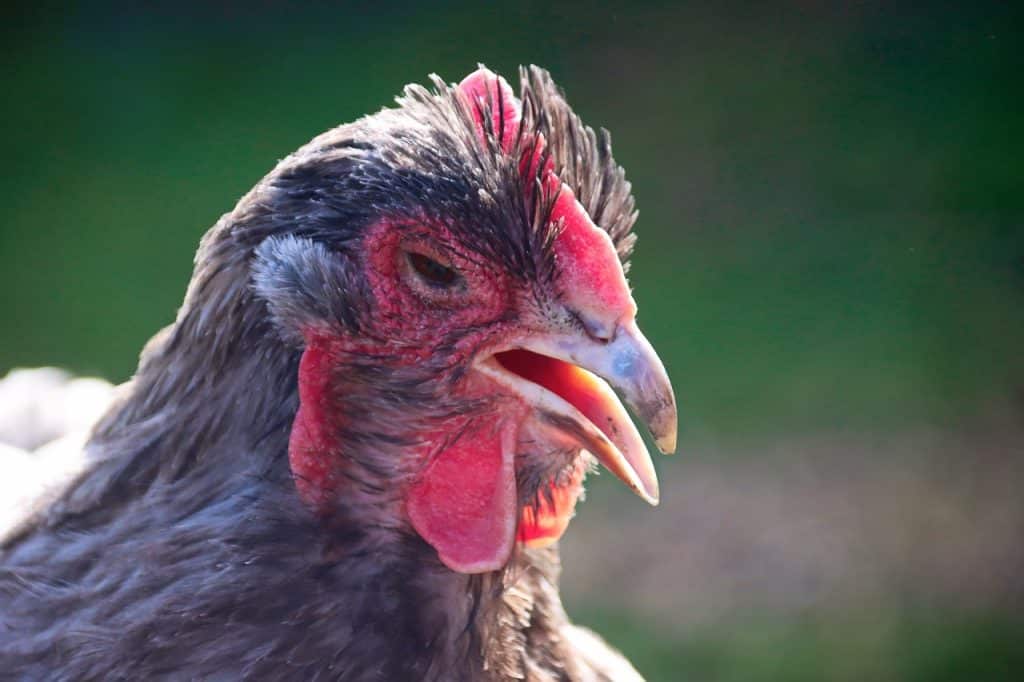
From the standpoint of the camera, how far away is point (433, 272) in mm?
1373

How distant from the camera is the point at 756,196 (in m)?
4.14

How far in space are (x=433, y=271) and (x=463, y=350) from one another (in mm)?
100

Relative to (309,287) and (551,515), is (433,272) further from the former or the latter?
(551,515)

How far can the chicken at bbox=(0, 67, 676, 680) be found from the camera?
136 cm

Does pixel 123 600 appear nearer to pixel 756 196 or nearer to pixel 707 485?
pixel 707 485

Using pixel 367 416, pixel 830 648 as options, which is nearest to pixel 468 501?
pixel 367 416

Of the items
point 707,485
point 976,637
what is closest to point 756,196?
point 707,485

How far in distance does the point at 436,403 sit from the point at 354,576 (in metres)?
0.24

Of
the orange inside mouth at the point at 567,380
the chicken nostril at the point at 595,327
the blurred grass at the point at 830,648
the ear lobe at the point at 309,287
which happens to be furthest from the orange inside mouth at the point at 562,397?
the blurred grass at the point at 830,648

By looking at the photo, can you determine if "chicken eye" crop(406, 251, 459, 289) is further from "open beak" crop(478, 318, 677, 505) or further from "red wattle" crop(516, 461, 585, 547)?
"red wattle" crop(516, 461, 585, 547)

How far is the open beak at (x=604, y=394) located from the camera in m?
1.32

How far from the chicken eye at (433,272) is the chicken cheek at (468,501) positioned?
20 centimetres

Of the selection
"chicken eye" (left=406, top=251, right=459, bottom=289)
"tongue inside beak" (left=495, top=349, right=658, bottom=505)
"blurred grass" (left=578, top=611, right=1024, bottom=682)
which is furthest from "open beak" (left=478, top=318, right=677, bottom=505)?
"blurred grass" (left=578, top=611, right=1024, bottom=682)

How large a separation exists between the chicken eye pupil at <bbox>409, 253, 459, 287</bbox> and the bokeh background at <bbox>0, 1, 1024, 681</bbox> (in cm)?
207
